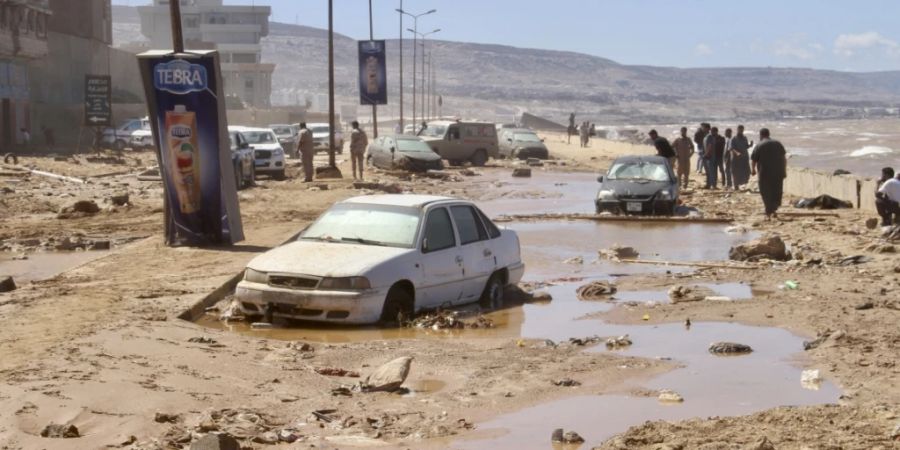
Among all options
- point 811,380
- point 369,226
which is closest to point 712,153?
point 369,226

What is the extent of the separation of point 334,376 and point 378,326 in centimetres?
257

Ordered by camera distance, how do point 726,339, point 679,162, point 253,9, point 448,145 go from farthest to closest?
point 253,9, point 448,145, point 679,162, point 726,339

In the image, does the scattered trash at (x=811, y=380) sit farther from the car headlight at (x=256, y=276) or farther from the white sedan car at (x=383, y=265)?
the car headlight at (x=256, y=276)

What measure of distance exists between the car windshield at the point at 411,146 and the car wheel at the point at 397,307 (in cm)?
3197

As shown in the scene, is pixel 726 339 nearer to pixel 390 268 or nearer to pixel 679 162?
pixel 390 268

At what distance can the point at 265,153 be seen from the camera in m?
38.4

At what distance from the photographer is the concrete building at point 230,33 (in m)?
161

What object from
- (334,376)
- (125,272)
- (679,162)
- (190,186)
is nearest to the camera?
(334,376)

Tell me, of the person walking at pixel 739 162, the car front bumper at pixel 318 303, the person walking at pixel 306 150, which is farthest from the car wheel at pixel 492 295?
the person walking at pixel 306 150

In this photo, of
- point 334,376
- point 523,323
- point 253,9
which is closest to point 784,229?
point 523,323

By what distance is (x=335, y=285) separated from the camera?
1291 cm

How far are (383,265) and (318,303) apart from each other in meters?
0.74

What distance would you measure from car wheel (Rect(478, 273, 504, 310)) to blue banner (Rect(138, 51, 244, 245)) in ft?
17.3

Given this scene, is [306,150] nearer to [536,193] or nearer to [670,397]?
[536,193]
